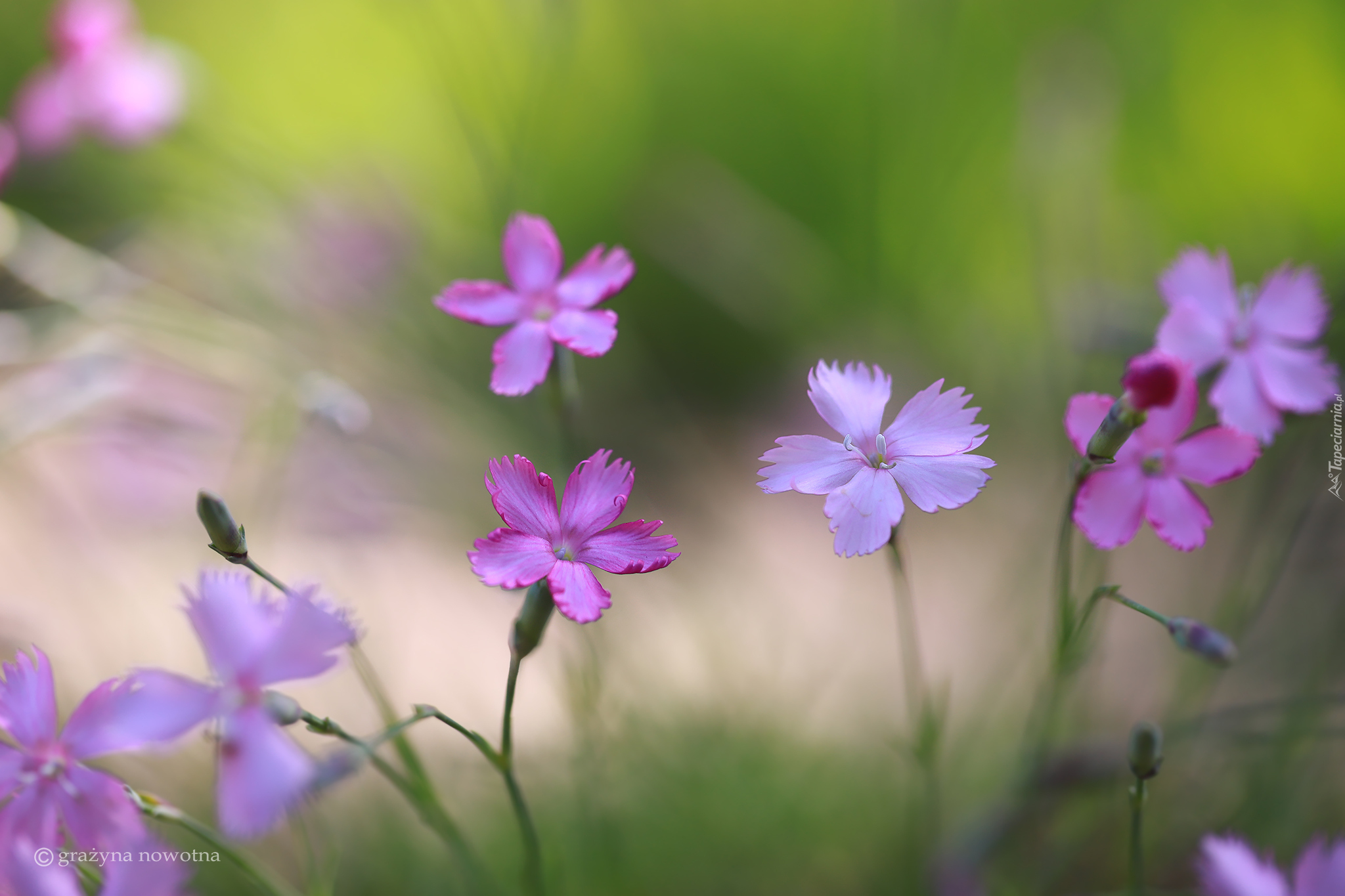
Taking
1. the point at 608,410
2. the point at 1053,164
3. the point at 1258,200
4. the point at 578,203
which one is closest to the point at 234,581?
the point at 1053,164

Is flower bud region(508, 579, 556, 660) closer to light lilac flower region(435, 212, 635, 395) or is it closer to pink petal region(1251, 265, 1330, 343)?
light lilac flower region(435, 212, 635, 395)

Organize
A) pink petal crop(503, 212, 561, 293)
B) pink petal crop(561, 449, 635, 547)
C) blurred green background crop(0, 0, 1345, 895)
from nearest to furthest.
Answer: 1. pink petal crop(561, 449, 635, 547)
2. pink petal crop(503, 212, 561, 293)
3. blurred green background crop(0, 0, 1345, 895)

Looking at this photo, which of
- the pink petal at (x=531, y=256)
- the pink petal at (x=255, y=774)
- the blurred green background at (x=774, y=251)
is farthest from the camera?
the blurred green background at (x=774, y=251)

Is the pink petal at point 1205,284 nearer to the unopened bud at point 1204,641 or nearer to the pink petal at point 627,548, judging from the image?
the unopened bud at point 1204,641

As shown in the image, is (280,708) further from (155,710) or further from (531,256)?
(531,256)

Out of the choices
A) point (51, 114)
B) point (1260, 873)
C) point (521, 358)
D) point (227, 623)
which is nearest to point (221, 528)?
point (227, 623)

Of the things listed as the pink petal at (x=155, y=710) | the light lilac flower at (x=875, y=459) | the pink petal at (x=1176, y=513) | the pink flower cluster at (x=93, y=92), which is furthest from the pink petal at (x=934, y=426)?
the pink flower cluster at (x=93, y=92)

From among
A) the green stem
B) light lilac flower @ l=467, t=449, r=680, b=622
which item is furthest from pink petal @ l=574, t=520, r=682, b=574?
the green stem
